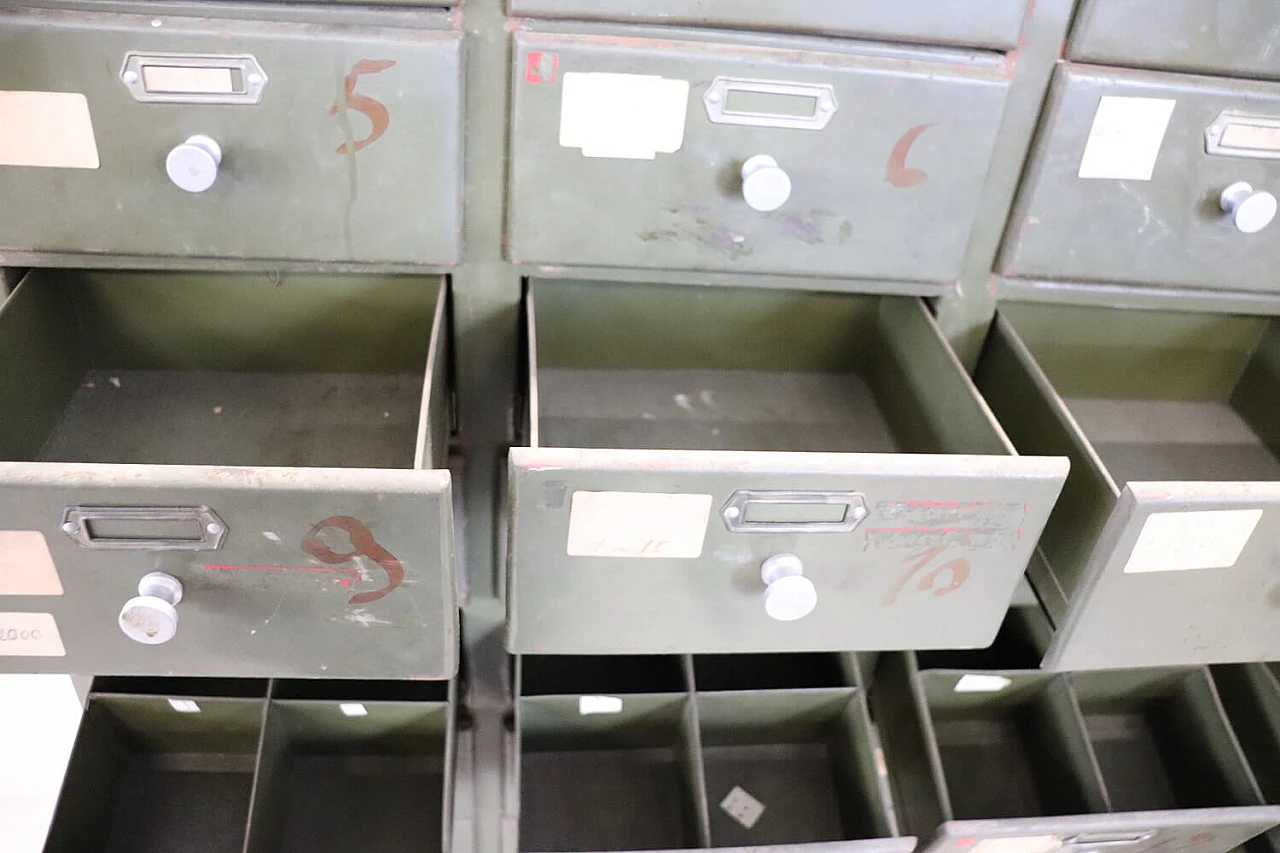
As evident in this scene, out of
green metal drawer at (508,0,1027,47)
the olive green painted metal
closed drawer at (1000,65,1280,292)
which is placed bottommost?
closed drawer at (1000,65,1280,292)

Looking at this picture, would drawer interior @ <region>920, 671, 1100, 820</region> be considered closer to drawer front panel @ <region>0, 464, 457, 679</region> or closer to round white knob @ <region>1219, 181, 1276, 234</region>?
round white knob @ <region>1219, 181, 1276, 234</region>

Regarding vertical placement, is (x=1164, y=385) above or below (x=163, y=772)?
above

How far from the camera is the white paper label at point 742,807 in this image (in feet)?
3.99

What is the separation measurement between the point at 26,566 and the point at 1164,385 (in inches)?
45.9

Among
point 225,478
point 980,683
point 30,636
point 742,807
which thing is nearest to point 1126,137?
point 980,683

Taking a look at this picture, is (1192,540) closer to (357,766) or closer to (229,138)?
(229,138)

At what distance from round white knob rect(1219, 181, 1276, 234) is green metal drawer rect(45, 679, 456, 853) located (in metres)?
0.95

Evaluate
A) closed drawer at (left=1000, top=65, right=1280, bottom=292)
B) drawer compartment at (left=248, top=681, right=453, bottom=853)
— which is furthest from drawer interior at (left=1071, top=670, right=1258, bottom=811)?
drawer compartment at (left=248, top=681, right=453, bottom=853)

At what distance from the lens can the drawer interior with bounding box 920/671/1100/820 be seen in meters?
1.19

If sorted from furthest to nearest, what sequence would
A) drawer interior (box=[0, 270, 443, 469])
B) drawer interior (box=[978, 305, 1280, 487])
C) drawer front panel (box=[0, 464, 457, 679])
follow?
drawer interior (box=[978, 305, 1280, 487])
drawer interior (box=[0, 270, 443, 469])
drawer front panel (box=[0, 464, 457, 679])

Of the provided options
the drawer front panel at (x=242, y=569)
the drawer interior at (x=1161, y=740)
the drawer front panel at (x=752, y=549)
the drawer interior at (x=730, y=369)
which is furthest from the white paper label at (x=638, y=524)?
the drawer interior at (x=1161, y=740)

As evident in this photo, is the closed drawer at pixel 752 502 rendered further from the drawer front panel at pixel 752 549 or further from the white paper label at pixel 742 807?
the white paper label at pixel 742 807

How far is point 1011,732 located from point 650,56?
3.32 feet

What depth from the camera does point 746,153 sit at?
811 millimetres
